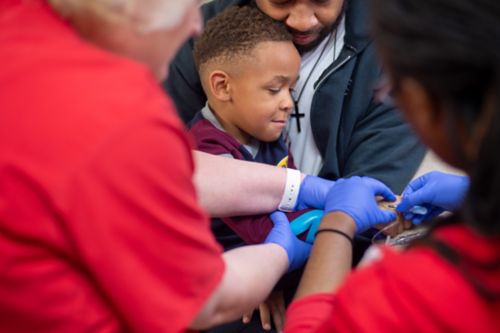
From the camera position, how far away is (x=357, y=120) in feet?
5.79

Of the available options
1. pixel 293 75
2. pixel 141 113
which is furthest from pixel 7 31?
pixel 293 75

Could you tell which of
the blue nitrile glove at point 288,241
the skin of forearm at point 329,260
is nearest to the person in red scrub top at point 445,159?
the skin of forearm at point 329,260

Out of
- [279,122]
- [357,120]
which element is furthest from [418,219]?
[279,122]

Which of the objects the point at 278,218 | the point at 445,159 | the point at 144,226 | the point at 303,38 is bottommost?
the point at 278,218

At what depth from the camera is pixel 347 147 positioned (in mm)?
1781

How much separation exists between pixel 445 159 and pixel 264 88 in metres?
0.92

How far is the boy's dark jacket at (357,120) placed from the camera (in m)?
1.71

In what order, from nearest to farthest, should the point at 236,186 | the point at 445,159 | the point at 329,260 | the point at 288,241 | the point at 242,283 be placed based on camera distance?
1. the point at 445,159
2. the point at 242,283
3. the point at 329,260
4. the point at 288,241
5. the point at 236,186

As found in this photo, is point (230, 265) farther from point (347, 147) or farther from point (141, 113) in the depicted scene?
point (347, 147)

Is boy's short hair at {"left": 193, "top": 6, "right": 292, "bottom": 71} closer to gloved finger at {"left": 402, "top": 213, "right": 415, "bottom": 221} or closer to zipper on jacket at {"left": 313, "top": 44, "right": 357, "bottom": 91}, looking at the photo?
zipper on jacket at {"left": 313, "top": 44, "right": 357, "bottom": 91}

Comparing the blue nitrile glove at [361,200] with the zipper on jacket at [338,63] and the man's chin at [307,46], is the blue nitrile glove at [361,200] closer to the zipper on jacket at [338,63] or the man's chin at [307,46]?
the zipper on jacket at [338,63]

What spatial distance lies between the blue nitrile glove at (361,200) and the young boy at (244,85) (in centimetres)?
17

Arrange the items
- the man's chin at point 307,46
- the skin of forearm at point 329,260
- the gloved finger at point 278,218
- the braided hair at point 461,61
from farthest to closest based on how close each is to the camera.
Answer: the man's chin at point 307,46
the gloved finger at point 278,218
the skin of forearm at point 329,260
the braided hair at point 461,61

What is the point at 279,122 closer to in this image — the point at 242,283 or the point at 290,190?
the point at 290,190
